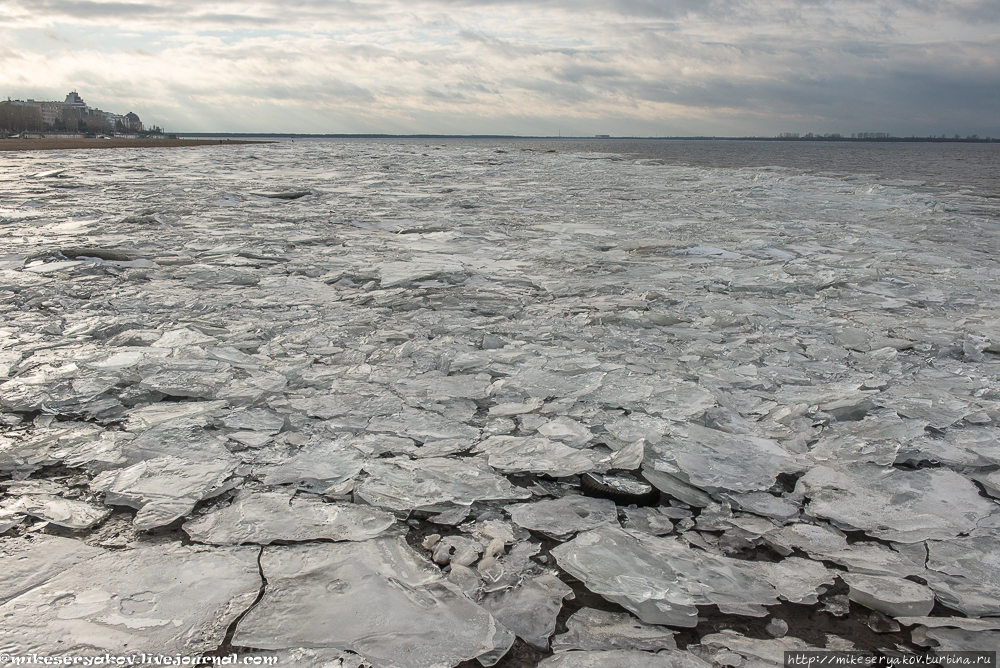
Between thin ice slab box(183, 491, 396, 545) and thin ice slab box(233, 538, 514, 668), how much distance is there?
47mm

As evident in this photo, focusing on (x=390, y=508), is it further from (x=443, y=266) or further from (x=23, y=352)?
(x=443, y=266)

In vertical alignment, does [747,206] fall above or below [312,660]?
above

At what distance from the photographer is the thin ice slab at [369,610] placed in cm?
101

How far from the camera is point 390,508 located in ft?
4.66

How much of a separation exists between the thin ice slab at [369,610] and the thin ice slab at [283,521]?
0.15 feet

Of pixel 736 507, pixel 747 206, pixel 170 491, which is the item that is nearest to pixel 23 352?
pixel 170 491

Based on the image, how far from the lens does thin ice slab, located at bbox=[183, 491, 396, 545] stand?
1.30 m

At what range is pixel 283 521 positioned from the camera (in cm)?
135

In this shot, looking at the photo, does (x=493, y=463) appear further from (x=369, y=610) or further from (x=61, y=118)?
(x=61, y=118)

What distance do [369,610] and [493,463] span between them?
1.97 ft

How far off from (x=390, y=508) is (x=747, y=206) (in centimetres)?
788

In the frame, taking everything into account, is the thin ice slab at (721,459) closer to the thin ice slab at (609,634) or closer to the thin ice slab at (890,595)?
the thin ice slab at (890,595)

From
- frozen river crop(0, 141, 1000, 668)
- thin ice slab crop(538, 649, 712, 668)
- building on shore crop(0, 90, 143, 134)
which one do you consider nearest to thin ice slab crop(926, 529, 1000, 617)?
frozen river crop(0, 141, 1000, 668)

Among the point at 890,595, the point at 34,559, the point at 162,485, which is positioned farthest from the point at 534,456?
the point at 34,559
